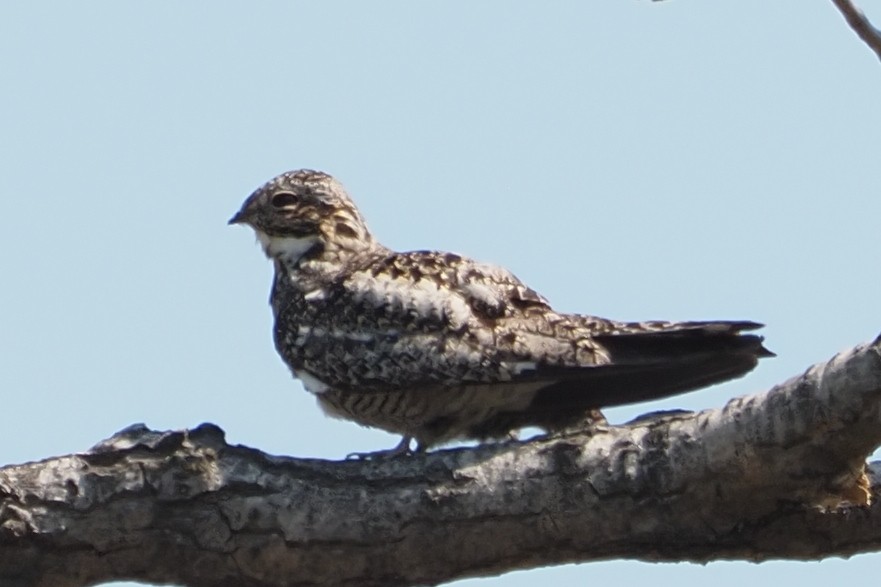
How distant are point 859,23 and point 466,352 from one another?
2.59 m

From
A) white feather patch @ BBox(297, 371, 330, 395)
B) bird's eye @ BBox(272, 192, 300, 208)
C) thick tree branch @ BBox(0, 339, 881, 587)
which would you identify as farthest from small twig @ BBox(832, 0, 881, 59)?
bird's eye @ BBox(272, 192, 300, 208)

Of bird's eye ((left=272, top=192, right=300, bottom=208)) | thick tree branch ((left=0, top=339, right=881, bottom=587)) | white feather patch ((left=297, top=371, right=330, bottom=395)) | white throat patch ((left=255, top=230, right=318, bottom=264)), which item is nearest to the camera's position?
thick tree branch ((left=0, top=339, right=881, bottom=587))

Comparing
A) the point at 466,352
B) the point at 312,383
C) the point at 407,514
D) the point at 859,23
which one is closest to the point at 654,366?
the point at 466,352

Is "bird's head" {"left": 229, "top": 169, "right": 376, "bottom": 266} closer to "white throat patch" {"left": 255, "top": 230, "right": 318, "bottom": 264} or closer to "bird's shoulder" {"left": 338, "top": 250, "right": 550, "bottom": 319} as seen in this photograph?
"white throat patch" {"left": 255, "top": 230, "right": 318, "bottom": 264}

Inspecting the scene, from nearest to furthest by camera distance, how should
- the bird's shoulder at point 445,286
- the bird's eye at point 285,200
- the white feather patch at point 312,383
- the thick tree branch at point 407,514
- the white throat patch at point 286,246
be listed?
the thick tree branch at point 407,514, the bird's shoulder at point 445,286, the white feather patch at point 312,383, the white throat patch at point 286,246, the bird's eye at point 285,200

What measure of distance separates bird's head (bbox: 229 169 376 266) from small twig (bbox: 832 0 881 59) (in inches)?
151

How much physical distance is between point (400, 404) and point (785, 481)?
6.09 feet

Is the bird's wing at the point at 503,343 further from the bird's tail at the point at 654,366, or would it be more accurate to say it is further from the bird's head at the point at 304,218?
the bird's head at the point at 304,218

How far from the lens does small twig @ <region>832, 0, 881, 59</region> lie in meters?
3.29

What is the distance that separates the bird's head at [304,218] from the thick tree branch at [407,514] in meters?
2.27

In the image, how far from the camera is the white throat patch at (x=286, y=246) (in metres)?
6.94

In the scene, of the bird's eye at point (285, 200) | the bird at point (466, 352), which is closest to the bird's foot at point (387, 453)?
the bird at point (466, 352)

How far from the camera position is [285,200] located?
7109 millimetres

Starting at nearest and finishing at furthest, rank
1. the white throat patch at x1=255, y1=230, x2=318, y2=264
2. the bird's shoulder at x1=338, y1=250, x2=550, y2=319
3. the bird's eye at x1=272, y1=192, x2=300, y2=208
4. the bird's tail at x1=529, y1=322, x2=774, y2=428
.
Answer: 1. the bird's tail at x1=529, y1=322, x2=774, y2=428
2. the bird's shoulder at x1=338, y1=250, x2=550, y2=319
3. the white throat patch at x1=255, y1=230, x2=318, y2=264
4. the bird's eye at x1=272, y1=192, x2=300, y2=208
